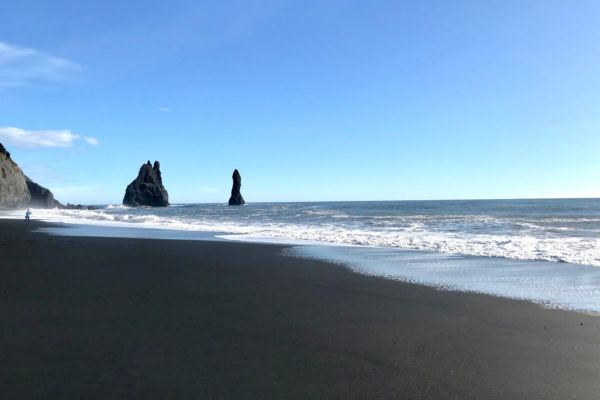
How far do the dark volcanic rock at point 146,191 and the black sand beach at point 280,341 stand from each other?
428 ft

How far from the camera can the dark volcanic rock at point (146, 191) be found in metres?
130

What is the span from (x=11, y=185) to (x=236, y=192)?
229 feet

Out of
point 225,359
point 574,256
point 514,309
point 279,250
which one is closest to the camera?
point 225,359

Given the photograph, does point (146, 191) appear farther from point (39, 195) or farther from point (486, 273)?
point (486, 273)

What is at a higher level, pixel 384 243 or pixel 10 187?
pixel 10 187

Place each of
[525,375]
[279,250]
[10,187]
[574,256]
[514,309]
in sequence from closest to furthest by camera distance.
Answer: [525,375], [514,309], [574,256], [279,250], [10,187]

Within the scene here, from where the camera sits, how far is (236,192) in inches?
5438

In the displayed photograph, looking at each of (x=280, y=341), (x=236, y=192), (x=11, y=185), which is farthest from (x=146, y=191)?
(x=280, y=341)

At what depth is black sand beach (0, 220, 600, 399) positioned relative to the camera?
338 centimetres

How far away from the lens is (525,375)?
3670 millimetres

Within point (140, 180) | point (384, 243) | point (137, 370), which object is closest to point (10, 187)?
point (140, 180)

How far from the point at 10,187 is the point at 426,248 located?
9059 cm

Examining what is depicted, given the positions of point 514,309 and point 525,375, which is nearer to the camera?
point 525,375

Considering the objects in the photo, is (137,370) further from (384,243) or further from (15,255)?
(384,243)
